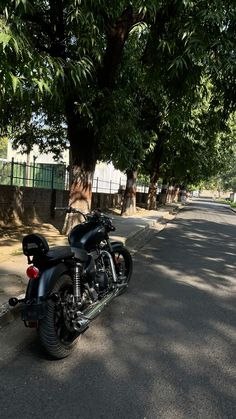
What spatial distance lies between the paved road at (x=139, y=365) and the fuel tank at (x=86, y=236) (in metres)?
0.94

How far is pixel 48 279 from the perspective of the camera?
4129mm

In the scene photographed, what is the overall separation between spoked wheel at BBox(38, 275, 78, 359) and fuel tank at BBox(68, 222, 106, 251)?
2.95 feet

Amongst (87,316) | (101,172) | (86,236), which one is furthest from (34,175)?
(101,172)

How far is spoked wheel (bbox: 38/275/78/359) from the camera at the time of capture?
404cm

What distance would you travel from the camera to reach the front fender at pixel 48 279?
4.07m

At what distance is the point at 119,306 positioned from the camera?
6117mm

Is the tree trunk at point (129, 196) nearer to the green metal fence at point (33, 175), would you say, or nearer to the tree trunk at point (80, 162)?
the green metal fence at point (33, 175)

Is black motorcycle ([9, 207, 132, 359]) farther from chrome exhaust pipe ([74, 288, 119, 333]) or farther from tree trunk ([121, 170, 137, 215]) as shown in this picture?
tree trunk ([121, 170, 137, 215])

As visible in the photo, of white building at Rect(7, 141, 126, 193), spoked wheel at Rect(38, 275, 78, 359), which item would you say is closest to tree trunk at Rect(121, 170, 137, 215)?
white building at Rect(7, 141, 126, 193)

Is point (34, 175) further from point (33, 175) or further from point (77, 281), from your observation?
point (77, 281)

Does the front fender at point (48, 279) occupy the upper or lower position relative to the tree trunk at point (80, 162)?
lower

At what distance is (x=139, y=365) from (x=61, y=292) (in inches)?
39.4

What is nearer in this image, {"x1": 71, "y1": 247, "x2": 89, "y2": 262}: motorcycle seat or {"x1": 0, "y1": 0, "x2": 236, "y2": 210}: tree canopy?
{"x1": 71, "y1": 247, "x2": 89, "y2": 262}: motorcycle seat

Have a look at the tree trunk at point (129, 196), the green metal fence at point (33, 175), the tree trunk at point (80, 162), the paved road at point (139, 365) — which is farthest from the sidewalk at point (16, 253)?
the tree trunk at point (129, 196)
